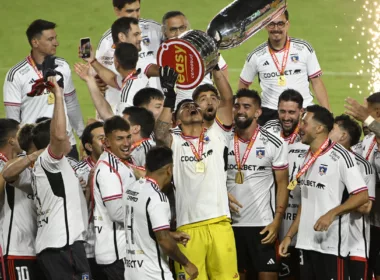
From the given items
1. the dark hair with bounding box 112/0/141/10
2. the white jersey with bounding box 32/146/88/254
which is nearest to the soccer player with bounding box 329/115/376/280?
the white jersey with bounding box 32/146/88/254

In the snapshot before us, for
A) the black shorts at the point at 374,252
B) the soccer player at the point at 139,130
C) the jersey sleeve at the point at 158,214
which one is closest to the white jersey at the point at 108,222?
the soccer player at the point at 139,130

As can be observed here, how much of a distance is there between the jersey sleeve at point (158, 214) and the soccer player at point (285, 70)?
383cm

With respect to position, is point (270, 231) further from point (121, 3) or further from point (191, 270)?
point (121, 3)

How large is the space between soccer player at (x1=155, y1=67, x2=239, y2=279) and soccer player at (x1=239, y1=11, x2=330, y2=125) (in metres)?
2.58

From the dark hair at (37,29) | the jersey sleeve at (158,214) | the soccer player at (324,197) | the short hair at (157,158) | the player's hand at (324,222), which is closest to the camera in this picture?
the jersey sleeve at (158,214)

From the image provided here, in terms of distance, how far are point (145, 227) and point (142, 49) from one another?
388cm

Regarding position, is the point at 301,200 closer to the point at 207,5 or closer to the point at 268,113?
the point at 268,113

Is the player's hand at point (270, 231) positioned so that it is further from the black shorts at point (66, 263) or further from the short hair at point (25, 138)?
the short hair at point (25, 138)

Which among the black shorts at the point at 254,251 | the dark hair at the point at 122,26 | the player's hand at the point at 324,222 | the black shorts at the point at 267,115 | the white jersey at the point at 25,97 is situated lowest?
the black shorts at the point at 254,251

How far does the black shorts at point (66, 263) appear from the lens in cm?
747

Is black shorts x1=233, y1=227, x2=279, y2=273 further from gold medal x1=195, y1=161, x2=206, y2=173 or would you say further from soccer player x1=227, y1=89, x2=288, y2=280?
gold medal x1=195, y1=161, x2=206, y2=173

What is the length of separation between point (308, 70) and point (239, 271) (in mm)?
3010

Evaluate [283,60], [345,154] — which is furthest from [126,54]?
[345,154]

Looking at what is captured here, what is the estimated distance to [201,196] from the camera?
314 inches
